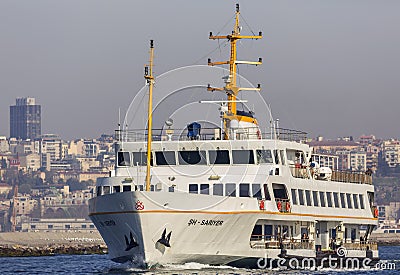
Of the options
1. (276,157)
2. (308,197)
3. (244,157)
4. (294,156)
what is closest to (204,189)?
(244,157)

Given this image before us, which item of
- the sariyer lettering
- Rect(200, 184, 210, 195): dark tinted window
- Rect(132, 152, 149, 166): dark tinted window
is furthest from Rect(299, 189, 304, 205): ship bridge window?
Rect(132, 152, 149, 166): dark tinted window

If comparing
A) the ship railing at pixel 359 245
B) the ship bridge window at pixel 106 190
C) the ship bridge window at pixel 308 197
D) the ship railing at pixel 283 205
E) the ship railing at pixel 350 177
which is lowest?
the ship railing at pixel 359 245

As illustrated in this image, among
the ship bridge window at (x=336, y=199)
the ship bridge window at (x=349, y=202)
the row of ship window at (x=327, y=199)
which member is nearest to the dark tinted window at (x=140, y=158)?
the row of ship window at (x=327, y=199)

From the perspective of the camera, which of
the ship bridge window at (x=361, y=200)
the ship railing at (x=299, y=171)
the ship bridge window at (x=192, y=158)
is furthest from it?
the ship bridge window at (x=361, y=200)

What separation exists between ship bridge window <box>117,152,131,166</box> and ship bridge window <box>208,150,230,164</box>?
4.33 meters

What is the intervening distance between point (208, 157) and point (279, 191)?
157 inches

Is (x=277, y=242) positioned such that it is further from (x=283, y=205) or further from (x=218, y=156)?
(x=218, y=156)

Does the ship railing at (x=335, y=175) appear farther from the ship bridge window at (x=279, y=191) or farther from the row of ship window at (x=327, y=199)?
the ship bridge window at (x=279, y=191)

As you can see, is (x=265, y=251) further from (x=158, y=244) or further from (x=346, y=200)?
(x=346, y=200)

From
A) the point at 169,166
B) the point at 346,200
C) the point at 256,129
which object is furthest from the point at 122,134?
the point at 346,200

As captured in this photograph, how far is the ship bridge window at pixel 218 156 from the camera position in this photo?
186 ft

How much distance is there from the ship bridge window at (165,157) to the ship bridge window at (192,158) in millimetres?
420

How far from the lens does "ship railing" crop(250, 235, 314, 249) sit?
55.2 m

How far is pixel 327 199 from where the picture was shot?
62719 mm
